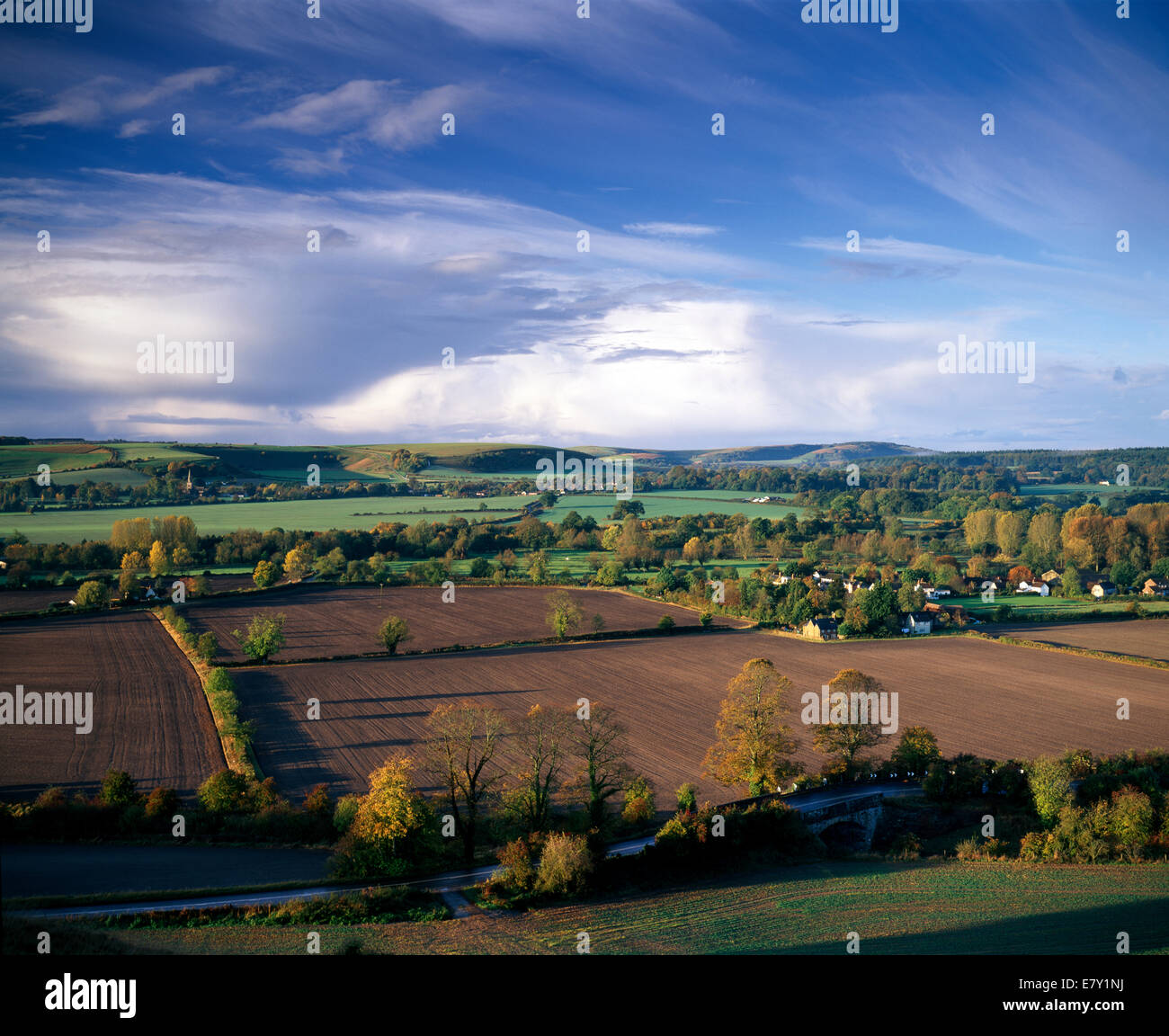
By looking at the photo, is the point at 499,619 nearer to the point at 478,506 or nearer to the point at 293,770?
the point at 293,770

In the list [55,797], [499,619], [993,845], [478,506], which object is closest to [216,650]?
[499,619]

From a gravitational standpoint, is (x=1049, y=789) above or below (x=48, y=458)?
below

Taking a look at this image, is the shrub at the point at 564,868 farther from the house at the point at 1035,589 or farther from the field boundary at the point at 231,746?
the house at the point at 1035,589

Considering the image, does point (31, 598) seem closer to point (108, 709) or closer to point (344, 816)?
point (108, 709)

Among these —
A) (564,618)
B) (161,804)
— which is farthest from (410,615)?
(161,804)

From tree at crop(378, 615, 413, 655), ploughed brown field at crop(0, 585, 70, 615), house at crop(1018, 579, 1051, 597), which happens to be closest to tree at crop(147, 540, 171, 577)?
ploughed brown field at crop(0, 585, 70, 615)

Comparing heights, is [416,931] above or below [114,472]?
below
